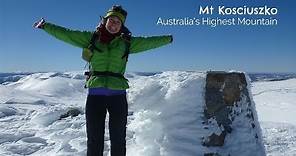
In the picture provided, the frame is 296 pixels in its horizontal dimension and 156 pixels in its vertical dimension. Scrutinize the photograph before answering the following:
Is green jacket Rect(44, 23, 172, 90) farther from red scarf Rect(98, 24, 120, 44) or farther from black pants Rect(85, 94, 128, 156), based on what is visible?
black pants Rect(85, 94, 128, 156)

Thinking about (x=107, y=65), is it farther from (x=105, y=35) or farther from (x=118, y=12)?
(x=118, y=12)

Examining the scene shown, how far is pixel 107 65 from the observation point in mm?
4461

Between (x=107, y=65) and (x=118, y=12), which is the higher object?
(x=118, y=12)

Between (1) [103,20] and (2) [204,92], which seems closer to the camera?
(1) [103,20]

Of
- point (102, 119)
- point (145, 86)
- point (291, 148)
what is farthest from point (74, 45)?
point (291, 148)

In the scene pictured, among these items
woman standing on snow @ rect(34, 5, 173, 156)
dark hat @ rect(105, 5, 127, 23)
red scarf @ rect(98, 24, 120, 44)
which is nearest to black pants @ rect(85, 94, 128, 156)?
woman standing on snow @ rect(34, 5, 173, 156)

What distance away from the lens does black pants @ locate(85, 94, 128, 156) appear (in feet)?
14.9

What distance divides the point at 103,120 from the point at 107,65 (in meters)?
0.54

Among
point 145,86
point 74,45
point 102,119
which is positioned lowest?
point 102,119

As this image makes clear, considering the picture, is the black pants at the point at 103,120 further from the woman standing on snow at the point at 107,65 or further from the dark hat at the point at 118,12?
the dark hat at the point at 118,12

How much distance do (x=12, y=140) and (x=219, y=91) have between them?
4.97 meters

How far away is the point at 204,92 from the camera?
17.6 ft

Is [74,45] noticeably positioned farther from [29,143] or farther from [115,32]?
[29,143]

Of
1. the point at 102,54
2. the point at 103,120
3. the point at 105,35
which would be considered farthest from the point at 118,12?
the point at 103,120
